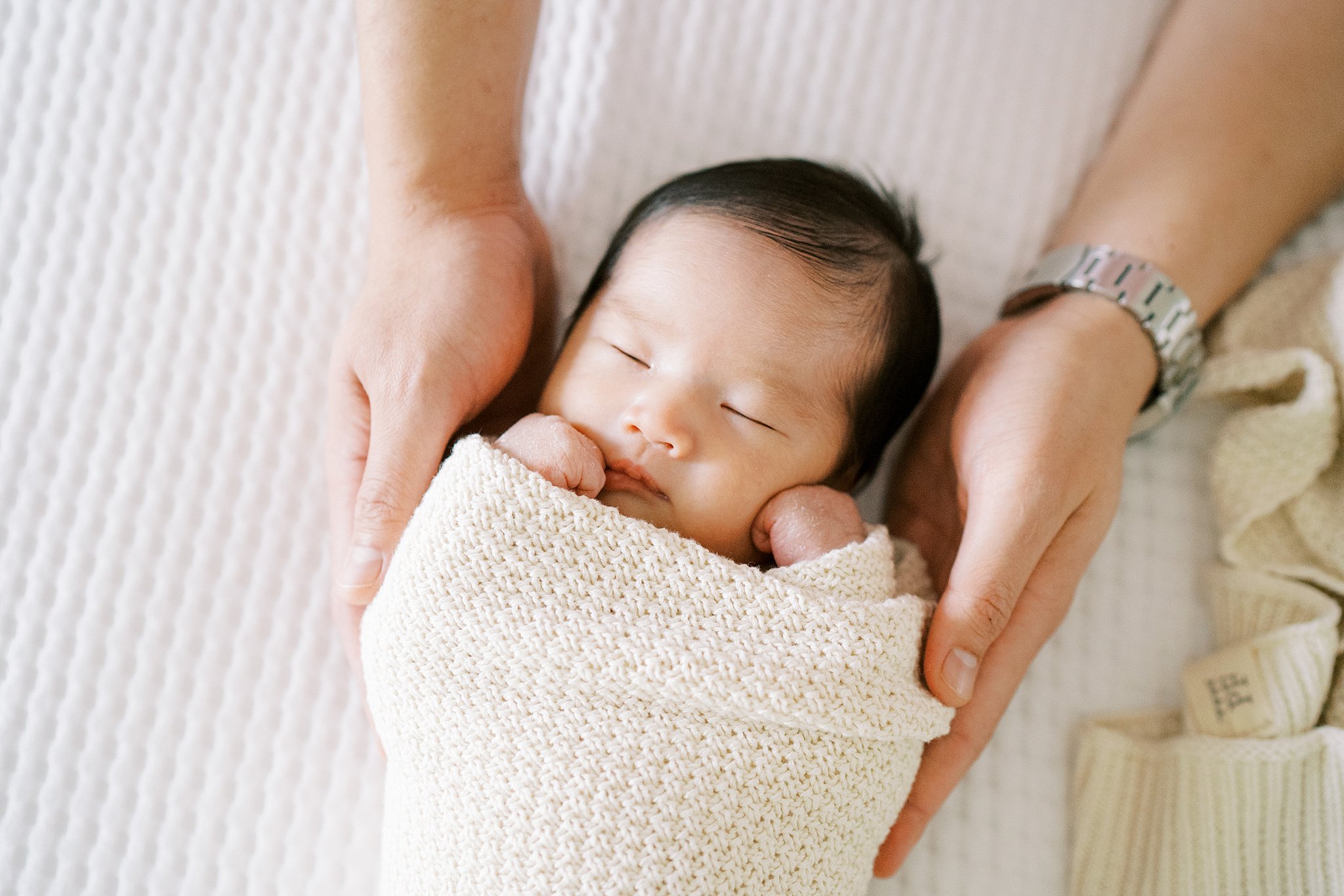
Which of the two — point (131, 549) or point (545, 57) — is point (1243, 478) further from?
point (131, 549)

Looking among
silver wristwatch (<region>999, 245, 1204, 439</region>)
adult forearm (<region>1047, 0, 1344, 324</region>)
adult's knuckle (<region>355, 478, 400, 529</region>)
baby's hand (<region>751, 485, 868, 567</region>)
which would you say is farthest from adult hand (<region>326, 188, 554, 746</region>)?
adult forearm (<region>1047, 0, 1344, 324</region>)

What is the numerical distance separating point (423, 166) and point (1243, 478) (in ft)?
3.62

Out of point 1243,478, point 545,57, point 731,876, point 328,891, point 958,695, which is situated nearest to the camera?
point 731,876

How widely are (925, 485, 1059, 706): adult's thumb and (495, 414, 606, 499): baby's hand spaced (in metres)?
0.38

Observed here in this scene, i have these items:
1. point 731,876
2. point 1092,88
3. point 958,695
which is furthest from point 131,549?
point 1092,88

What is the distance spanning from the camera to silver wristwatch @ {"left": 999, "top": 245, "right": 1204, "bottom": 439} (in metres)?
1.11

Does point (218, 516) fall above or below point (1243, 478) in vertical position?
below

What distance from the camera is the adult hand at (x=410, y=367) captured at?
895 millimetres

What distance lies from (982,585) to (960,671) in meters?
0.09

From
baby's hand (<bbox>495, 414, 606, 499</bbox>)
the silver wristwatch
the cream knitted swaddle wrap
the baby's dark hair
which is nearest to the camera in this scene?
the cream knitted swaddle wrap

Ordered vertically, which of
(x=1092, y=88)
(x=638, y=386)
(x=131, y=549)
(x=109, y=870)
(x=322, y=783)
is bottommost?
(x=109, y=870)

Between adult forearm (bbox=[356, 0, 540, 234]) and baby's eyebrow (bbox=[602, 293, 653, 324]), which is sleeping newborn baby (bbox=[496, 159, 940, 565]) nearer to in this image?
baby's eyebrow (bbox=[602, 293, 653, 324])

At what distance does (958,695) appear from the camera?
873 millimetres

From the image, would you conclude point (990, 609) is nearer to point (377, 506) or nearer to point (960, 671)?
point (960, 671)
